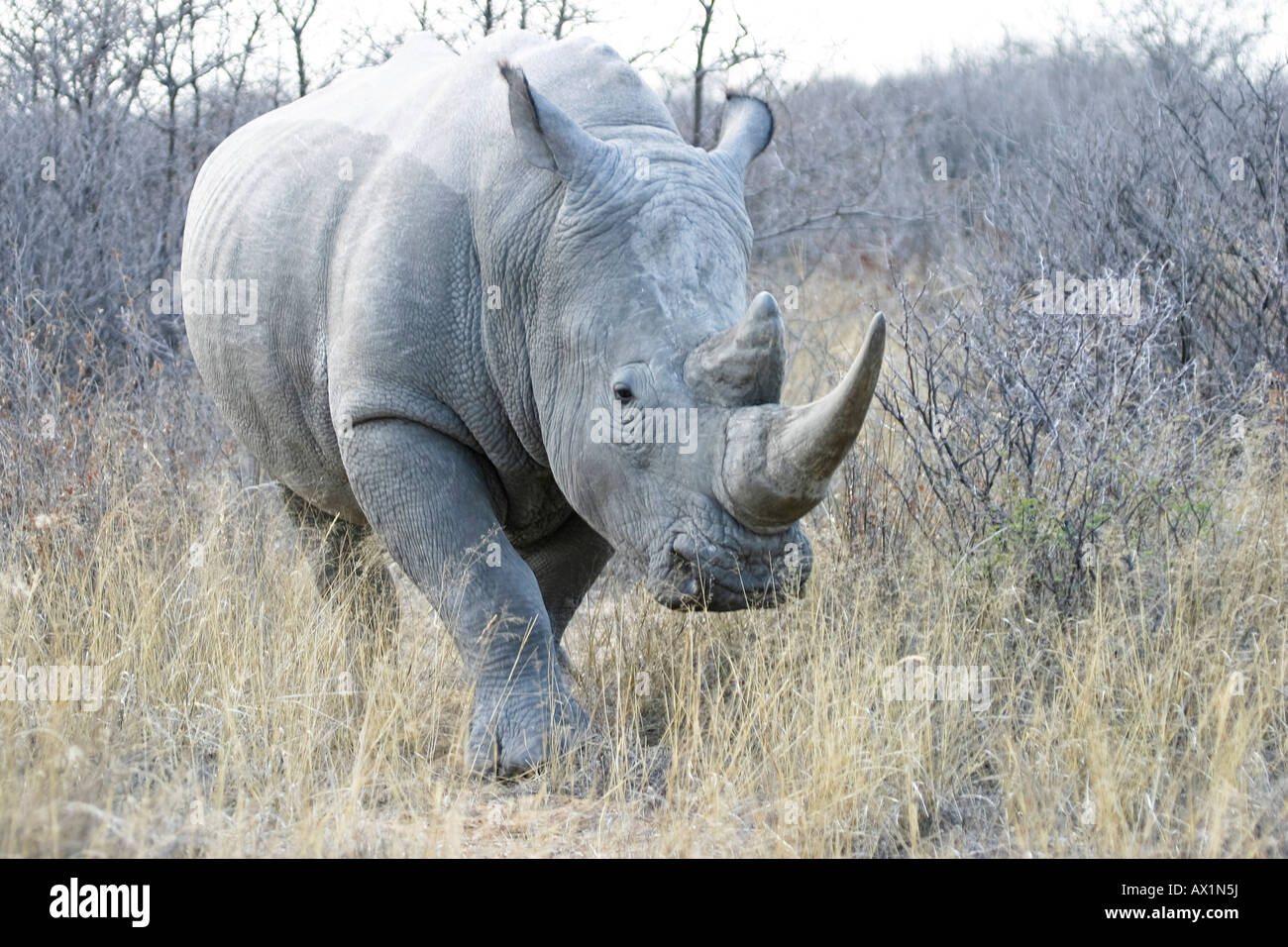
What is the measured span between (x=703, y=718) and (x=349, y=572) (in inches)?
68.8

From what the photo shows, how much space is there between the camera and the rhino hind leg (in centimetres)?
553

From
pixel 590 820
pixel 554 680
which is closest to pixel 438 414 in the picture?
pixel 554 680

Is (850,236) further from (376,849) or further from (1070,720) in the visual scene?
(376,849)

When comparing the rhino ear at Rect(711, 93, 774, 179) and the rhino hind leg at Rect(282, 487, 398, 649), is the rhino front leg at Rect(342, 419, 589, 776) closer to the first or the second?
the rhino hind leg at Rect(282, 487, 398, 649)

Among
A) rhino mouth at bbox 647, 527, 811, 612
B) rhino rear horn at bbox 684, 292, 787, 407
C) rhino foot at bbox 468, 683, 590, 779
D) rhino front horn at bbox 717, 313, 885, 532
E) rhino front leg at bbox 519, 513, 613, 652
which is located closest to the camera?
rhino front horn at bbox 717, 313, 885, 532

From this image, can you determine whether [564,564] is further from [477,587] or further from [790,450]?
[790,450]

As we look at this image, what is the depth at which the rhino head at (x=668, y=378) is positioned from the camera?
12.1 ft

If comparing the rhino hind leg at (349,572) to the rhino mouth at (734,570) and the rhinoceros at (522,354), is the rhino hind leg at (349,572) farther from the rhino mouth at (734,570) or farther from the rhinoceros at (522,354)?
the rhino mouth at (734,570)

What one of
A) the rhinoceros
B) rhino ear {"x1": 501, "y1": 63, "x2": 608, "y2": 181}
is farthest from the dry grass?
rhino ear {"x1": 501, "y1": 63, "x2": 608, "y2": 181}

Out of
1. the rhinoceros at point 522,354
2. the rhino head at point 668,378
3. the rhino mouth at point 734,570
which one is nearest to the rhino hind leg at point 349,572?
the rhinoceros at point 522,354

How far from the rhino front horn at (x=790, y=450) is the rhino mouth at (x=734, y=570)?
0.21ft

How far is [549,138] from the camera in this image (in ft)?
13.5

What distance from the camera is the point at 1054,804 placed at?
3.85 meters

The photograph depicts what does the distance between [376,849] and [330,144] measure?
243 cm
